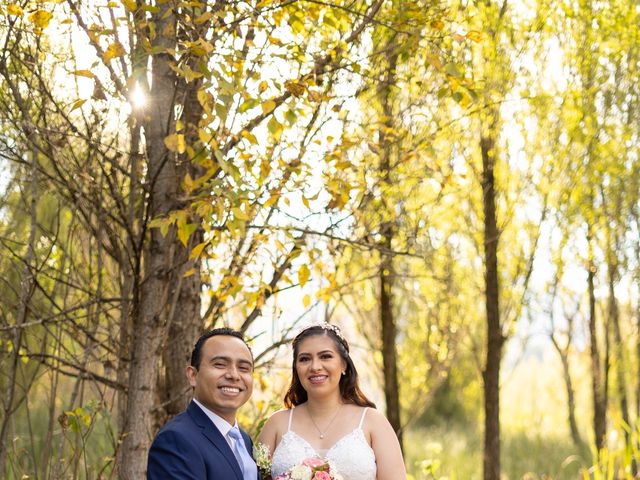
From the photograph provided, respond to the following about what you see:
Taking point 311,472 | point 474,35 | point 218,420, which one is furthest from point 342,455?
point 474,35

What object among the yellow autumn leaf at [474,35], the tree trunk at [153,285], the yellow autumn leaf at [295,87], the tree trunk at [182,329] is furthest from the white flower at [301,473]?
the yellow autumn leaf at [474,35]

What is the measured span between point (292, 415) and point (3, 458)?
6.40 ft

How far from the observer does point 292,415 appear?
15.4ft

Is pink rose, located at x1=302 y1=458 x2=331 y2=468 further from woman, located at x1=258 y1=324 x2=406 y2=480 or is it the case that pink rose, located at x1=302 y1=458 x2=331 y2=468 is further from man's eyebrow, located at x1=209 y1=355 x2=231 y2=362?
man's eyebrow, located at x1=209 y1=355 x2=231 y2=362

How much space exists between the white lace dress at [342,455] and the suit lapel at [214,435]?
556 mm

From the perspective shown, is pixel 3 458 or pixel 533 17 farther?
pixel 533 17

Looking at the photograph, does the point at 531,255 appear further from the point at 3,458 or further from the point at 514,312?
the point at 3,458

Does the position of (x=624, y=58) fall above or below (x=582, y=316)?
above

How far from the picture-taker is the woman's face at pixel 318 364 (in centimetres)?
448

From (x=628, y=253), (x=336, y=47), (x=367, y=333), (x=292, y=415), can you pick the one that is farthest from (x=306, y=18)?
(x=628, y=253)

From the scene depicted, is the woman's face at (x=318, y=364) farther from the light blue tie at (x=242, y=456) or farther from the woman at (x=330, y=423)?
the light blue tie at (x=242, y=456)

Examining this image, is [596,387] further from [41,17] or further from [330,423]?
[41,17]

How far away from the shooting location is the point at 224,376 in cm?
387

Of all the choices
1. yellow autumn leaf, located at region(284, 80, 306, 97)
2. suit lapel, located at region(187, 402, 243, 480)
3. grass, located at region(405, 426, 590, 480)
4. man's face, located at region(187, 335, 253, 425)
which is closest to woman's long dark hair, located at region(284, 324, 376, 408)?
man's face, located at region(187, 335, 253, 425)
